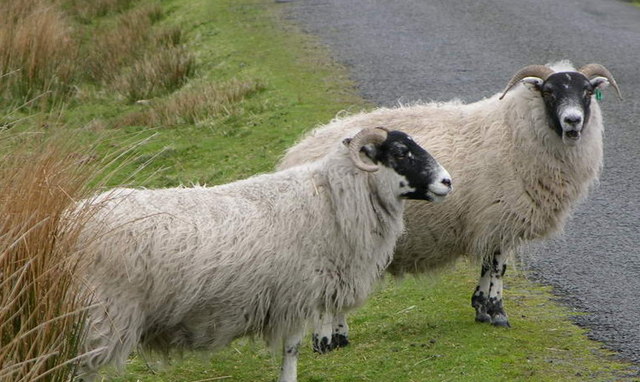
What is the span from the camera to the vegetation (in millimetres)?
5188

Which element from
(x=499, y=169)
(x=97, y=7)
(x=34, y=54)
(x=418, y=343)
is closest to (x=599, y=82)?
(x=499, y=169)

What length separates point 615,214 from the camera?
10.1m

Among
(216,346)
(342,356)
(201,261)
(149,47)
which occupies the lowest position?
(149,47)

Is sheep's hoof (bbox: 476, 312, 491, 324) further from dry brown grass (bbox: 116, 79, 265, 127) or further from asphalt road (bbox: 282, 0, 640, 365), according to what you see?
dry brown grass (bbox: 116, 79, 265, 127)

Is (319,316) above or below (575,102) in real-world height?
below

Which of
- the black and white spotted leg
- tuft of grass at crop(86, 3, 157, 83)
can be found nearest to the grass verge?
the black and white spotted leg

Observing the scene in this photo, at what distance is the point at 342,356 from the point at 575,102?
242cm

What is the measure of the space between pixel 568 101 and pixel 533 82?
394 mm

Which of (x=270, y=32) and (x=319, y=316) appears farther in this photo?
(x=270, y=32)

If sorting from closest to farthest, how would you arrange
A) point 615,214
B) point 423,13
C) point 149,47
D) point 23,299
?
1. point 23,299
2. point 615,214
3. point 149,47
4. point 423,13

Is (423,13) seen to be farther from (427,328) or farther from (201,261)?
(201,261)

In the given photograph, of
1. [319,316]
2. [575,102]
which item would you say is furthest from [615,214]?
[319,316]

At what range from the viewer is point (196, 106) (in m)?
13.7

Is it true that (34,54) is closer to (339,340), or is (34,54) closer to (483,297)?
(339,340)
